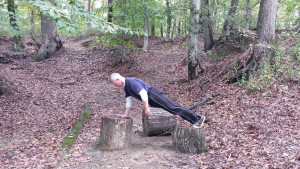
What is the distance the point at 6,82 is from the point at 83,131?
624 cm

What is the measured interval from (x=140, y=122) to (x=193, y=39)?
4915mm

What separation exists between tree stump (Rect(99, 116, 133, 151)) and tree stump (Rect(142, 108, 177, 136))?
910mm

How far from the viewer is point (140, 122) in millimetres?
7785

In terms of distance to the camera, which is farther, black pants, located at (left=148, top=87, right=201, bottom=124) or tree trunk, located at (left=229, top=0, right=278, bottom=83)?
tree trunk, located at (left=229, top=0, right=278, bottom=83)

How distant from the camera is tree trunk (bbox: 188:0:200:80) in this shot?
400 inches

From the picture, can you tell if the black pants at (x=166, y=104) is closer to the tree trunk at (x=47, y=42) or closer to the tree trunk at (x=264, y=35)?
the tree trunk at (x=264, y=35)

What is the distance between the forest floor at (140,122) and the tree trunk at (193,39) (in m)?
0.55

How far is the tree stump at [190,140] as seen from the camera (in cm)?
487

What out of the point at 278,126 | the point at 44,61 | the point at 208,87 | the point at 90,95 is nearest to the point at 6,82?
the point at 90,95

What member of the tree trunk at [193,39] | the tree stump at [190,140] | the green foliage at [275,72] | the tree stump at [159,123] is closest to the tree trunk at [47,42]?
the tree trunk at [193,39]

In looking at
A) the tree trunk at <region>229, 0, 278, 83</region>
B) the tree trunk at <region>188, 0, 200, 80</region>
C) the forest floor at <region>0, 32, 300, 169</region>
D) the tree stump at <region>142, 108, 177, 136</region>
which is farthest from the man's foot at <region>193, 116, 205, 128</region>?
the tree trunk at <region>188, 0, 200, 80</region>

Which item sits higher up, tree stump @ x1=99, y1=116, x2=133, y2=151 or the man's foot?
the man's foot

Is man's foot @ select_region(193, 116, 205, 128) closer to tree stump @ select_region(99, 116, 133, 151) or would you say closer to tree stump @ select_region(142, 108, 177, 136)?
tree stump @ select_region(142, 108, 177, 136)

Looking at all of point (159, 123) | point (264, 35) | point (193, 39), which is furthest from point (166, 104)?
point (193, 39)
